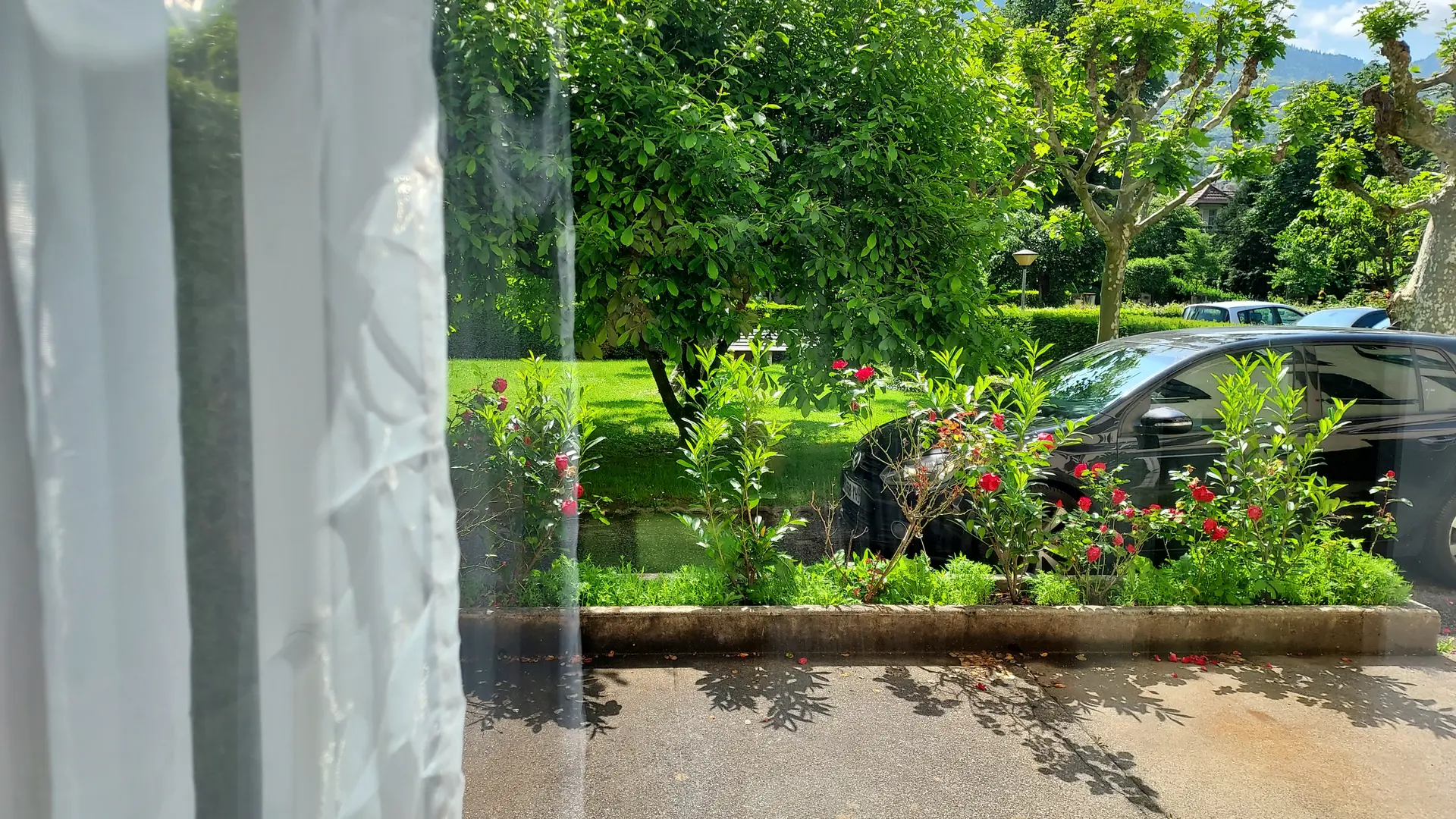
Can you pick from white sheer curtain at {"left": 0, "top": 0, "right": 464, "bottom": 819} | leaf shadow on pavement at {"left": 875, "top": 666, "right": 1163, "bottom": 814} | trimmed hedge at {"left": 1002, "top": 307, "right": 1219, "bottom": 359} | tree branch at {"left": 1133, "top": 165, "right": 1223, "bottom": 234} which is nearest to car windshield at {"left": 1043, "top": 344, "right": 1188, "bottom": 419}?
leaf shadow on pavement at {"left": 875, "top": 666, "right": 1163, "bottom": 814}

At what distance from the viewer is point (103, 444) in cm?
41

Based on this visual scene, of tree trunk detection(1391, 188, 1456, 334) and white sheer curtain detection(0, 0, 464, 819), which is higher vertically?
tree trunk detection(1391, 188, 1456, 334)

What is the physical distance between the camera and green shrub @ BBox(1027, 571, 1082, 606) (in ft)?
9.47

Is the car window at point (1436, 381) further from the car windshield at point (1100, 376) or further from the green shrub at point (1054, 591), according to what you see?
the green shrub at point (1054, 591)

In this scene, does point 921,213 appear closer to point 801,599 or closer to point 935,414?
point 935,414

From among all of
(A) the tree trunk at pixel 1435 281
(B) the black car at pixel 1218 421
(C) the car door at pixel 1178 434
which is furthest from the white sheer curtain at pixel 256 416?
(A) the tree trunk at pixel 1435 281

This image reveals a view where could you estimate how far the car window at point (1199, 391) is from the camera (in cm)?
322

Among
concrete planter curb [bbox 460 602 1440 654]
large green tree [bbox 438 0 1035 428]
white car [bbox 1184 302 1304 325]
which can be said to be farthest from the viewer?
white car [bbox 1184 302 1304 325]

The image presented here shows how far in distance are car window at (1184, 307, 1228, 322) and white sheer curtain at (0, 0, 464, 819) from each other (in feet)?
21.5

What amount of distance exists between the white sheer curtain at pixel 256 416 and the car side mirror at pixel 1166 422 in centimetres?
323

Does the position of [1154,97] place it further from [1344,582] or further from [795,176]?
[1344,582]

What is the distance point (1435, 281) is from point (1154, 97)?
6.08ft

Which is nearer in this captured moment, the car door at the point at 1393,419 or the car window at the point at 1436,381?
the car door at the point at 1393,419

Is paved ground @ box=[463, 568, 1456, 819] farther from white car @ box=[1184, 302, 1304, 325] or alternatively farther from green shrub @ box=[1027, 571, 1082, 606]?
white car @ box=[1184, 302, 1304, 325]
